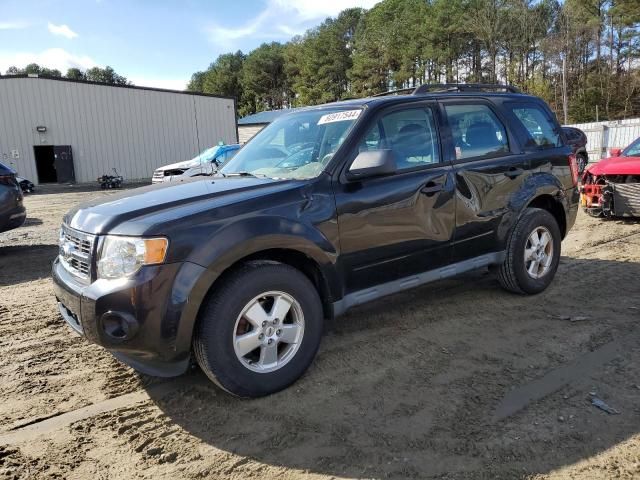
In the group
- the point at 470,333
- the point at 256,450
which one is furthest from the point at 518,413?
the point at 256,450

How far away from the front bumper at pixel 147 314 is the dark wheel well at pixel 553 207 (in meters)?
3.60

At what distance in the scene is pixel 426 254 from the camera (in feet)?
13.2

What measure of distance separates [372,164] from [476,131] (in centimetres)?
153

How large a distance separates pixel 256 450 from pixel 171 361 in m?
0.69

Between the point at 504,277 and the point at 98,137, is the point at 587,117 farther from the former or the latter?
the point at 504,277

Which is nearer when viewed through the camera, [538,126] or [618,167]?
[538,126]

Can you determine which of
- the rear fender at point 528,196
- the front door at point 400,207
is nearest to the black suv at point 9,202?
the front door at point 400,207

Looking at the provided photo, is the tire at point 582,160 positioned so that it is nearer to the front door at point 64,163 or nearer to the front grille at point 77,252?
the front grille at point 77,252

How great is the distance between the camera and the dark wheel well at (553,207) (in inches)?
199

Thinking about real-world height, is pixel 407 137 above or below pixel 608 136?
below

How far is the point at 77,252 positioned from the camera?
315cm

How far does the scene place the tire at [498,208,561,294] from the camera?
4.72 meters

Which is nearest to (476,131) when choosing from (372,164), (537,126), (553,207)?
(537,126)

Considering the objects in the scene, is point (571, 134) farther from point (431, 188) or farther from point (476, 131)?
point (431, 188)
